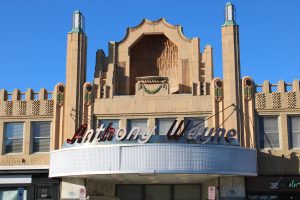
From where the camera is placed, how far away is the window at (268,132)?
1379 inches

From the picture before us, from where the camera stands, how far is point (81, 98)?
3603 cm

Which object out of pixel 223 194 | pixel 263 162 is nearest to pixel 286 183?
pixel 263 162

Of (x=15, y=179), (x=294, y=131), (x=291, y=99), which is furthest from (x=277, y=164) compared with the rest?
(x=15, y=179)

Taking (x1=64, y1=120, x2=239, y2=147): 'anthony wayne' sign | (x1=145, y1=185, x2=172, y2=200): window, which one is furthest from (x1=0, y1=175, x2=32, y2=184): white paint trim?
(x1=145, y1=185, x2=172, y2=200): window

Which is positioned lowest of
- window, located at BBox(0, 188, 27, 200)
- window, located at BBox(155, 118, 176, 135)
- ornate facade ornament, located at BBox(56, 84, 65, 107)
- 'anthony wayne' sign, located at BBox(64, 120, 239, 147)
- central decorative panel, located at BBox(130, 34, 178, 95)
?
window, located at BBox(0, 188, 27, 200)

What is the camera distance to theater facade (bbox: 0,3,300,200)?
101 ft

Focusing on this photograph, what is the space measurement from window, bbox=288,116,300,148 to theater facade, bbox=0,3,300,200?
0.21 feet

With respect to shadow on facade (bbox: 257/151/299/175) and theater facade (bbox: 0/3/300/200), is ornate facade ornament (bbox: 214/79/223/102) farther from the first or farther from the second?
shadow on facade (bbox: 257/151/299/175)

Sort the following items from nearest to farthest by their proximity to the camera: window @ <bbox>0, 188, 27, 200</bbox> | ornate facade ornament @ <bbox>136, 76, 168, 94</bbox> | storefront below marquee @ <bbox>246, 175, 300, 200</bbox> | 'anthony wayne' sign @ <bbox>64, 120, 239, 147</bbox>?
'anthony wayne' sign @ <bbox>64, 120, 239, 147</bbox>, storefront below marquee @ <bbox>246, 175, 300, 200</bbox>, window @ <bbox>0, 188, 27, 200</bbox>, ornate facade ornament @ <bbox>136, 76, 168, 94</bbox>

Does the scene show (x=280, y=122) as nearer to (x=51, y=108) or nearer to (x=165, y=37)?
(x=165, y=37)

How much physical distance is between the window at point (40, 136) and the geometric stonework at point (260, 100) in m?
13.5

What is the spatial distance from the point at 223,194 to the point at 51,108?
1244 cm

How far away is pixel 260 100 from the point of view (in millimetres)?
35219

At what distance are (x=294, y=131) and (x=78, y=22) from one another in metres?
15.8
